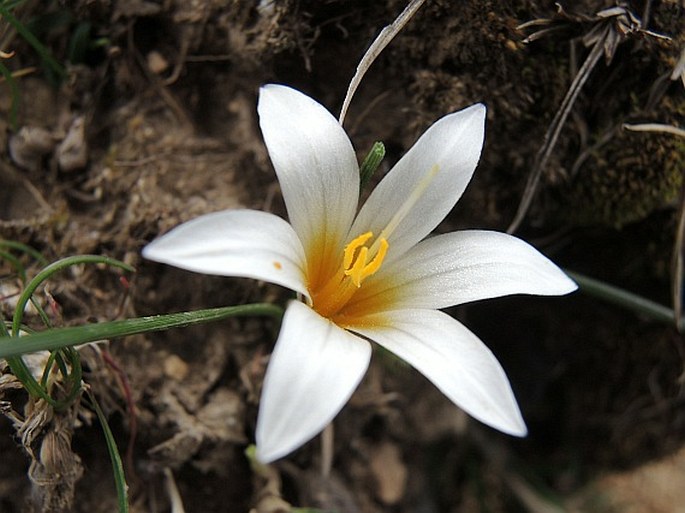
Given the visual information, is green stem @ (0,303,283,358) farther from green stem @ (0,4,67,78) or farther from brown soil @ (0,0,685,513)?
green stem @ (0,4,67,78)

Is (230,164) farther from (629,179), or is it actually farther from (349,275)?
(629,179)

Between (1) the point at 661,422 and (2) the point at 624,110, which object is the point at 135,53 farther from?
(1) the point at 661,422

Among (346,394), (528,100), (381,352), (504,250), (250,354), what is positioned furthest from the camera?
(381,352)

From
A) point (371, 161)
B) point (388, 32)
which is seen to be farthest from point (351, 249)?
point (388, 32)

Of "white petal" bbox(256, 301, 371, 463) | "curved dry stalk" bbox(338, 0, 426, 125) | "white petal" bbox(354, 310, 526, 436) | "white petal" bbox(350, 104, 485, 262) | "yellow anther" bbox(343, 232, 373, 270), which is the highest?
"curved dry stalk" bbox(338, 0, 426, 125)

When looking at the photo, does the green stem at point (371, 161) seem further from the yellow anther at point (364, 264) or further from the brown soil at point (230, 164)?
the brown soil at point (230, 164)

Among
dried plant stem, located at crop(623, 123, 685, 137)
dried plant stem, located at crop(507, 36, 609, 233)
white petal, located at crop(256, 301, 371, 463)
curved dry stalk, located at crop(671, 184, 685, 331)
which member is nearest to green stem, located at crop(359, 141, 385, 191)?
white petal, located at crop(256, 301, 371, 463)

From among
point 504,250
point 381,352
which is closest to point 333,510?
point 381,352
